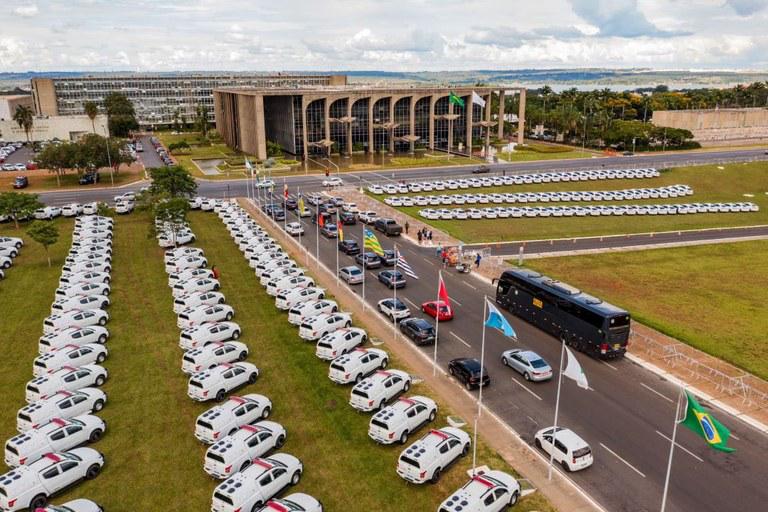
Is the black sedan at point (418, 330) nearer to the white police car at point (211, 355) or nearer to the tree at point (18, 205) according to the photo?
the white police car at point (211, 355)

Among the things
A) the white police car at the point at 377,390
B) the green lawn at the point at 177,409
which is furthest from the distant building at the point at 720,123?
the white police car at the point at 377,390

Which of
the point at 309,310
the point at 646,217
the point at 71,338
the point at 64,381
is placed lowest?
the point at 646,217

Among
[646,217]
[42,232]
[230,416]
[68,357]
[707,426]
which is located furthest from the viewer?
[646,217]

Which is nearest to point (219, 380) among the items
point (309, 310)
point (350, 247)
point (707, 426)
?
point (309, 310)

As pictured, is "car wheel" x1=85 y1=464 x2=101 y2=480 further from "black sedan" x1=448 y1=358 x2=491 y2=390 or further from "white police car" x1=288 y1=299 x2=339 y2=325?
"black sedan" x1=448 y1=358 x2=491 y2=390

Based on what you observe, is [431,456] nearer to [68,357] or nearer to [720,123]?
[68,357]

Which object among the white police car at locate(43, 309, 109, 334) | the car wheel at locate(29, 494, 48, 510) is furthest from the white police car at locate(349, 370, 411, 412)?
the white police car at locate(43, 309, 109, 334)

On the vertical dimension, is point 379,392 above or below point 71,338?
below
